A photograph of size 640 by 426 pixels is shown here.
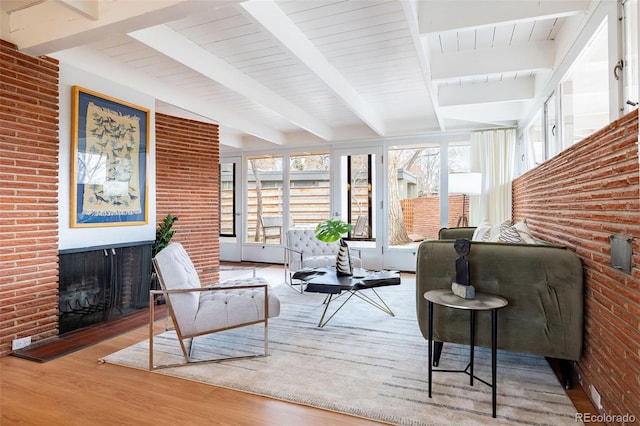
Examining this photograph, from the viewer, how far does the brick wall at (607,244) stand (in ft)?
4.91

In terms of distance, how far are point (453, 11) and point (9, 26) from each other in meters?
3.27

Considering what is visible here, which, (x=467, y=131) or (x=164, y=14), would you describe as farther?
(x=467, y=131)

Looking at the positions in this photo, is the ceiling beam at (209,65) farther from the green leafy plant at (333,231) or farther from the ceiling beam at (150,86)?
the green leafy plant at (333,231)

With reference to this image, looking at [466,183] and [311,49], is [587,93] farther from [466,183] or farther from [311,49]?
[466,183]

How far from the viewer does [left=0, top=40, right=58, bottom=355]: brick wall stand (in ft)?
8.71

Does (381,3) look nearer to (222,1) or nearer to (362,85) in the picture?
(222,1)

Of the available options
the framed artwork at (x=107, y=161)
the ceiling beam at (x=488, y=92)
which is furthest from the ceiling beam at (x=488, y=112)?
the framed artwork at (x=107, y=161)

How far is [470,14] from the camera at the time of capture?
8.26 feet

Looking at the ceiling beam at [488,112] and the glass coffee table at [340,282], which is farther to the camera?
the ceiling beam at [488,112]

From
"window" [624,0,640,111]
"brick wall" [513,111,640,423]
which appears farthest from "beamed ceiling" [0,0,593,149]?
"brick wall" [513,111,640,423]

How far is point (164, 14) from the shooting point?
6.95ft

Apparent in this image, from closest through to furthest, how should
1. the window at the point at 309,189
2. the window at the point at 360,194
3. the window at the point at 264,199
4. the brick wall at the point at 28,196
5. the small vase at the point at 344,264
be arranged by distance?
1. the brick wall at the point at 28,196
2. the small vase at the point at 344,264
3. the window at the point at 360,194
4. the window at the point at 309,189
5. the window at the point at 264,199

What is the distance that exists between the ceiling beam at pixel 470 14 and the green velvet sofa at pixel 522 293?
154cm

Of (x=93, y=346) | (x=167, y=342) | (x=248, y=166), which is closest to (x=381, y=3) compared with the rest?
(x=167, y=342)
